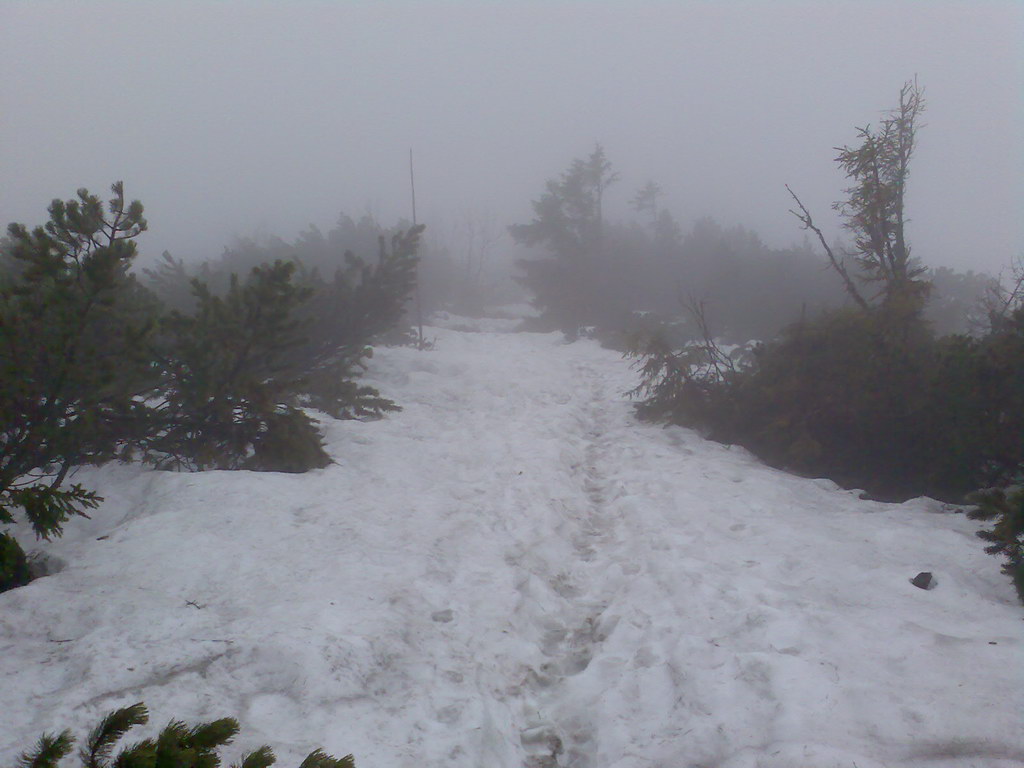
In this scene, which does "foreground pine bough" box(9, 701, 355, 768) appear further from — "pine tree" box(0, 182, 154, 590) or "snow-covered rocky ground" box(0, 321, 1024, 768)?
"pine tree" box(0, 182, 154, 590)

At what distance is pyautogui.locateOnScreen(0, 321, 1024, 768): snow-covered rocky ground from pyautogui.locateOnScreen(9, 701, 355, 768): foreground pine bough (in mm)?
1671

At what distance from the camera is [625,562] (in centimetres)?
643

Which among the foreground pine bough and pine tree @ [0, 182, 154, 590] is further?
pine tree @ [0, 182, 154, 590]

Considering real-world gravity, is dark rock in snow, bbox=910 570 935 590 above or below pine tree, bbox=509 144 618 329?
below

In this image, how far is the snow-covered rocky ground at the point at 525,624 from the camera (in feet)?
12.1

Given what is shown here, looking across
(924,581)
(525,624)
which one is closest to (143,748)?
(525,624)

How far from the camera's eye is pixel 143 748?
1.86 meters

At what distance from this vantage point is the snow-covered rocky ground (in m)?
3.68

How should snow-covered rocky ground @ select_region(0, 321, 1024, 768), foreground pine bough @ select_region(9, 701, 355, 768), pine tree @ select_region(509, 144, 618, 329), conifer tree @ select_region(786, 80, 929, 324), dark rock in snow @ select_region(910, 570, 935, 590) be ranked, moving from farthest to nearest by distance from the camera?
pine tree @ select_region(509, 144, 618, 329) < conifer tree @ select_region(786, 80, 929, 324) < dark rock in snow @ select_region(910, 570, 935, 590) < snow-covered rocky ground @ select_region(0, 321, 1024, 768) < foreground pine bough @ select_region(9, 701, 355, 768)

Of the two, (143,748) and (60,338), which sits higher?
(60,338)

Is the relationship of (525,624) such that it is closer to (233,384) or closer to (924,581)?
(924,581)

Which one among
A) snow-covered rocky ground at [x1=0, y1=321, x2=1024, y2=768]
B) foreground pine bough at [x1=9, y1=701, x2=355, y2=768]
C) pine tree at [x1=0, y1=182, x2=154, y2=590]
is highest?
pine tree at [x1=0, y1=182, x2=154, y2=590]

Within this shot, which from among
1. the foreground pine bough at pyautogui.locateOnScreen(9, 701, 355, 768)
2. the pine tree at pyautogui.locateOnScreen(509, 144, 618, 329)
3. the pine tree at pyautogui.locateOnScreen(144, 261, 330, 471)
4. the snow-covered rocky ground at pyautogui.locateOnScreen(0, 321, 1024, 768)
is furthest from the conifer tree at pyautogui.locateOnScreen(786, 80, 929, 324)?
the pine tree at pyautogui.locateOnScreen(509, 144, 618, 329)

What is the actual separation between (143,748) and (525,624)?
381 centimetres
